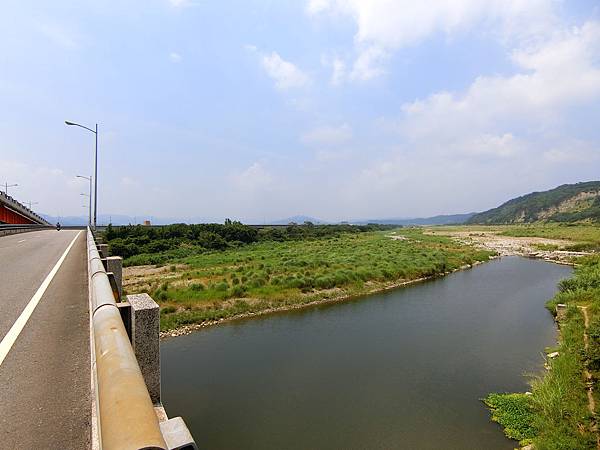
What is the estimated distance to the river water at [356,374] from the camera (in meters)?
11.0

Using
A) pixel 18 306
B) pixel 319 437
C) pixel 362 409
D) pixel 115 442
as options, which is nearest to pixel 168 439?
pixel 115 442

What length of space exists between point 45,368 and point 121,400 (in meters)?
3.46

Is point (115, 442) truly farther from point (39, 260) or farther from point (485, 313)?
point (485, 313)

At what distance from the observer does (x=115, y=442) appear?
1494 mm

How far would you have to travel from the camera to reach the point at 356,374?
14656mm

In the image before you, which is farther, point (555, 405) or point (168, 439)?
point (555, 405)

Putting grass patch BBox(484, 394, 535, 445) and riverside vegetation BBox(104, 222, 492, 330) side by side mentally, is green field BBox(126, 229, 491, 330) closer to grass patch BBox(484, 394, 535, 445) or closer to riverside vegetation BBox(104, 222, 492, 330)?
riverside vegetation BBox(104, 222, 492, 330)

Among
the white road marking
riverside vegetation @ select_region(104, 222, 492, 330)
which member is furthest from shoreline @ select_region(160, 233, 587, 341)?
the white road marking

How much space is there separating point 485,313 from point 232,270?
21.4 meters

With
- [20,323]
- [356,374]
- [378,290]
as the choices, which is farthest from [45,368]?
[378,290]

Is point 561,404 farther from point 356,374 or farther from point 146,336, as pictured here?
point 146,336

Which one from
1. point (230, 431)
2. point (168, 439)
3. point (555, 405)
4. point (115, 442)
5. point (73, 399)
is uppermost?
point (115, 442)

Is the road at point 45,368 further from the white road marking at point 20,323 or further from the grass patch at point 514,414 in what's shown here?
the grass patch at point 514,414

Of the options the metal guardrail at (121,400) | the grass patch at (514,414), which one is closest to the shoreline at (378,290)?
the grass patch at (514,414)
